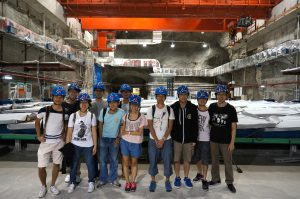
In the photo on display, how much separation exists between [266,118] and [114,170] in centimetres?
361

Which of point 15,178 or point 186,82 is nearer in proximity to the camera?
point 15,178

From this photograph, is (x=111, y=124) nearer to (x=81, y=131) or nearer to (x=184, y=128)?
(x=81, y=131)

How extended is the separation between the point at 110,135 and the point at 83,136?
405mm

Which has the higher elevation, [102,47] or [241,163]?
[102,47]

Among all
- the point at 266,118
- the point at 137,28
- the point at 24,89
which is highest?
the point at 137,28

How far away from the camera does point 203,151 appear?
372 centimetres

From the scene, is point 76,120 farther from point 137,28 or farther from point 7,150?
point 137,28

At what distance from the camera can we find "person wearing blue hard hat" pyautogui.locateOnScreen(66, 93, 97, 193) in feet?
11.3

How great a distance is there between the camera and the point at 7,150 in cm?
578

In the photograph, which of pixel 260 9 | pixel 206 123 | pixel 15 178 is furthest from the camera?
pixel 260 9

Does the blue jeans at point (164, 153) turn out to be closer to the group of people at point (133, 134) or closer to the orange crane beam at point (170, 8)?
the group of people at point (133, 134)

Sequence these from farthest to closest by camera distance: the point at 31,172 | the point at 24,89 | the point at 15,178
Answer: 1. the point at 24,89
2. the point at 31,172
3. the point at 15,178

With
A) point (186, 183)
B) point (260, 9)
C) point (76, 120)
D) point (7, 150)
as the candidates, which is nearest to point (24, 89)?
point (7, 150)

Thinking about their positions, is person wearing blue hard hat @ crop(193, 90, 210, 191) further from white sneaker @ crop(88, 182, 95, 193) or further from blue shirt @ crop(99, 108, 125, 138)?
white sneaker @ crop(88, 182, 95, 193)
